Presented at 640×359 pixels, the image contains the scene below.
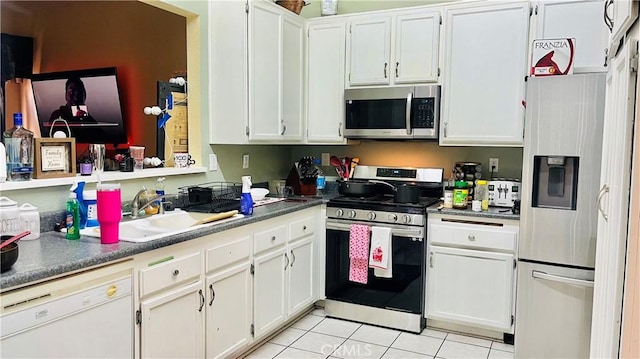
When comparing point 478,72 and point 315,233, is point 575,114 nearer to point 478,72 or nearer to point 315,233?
point 478,72

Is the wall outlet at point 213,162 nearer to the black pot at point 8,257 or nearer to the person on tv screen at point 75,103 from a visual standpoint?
the person on tv screen at point 75,103

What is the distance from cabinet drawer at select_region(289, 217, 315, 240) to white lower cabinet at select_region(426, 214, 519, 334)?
87 cm

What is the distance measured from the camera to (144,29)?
3912 millimetres

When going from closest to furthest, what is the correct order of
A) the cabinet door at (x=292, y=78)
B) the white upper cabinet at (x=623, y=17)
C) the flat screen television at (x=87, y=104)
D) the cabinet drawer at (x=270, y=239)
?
1. the white upper cabinet at (x=623, y=17)
2. the cabinet drawer at (x=270, y=239)
3. the cabinet door at (x=292, y=78)
4. the flat screen television at (x=87, y=104)

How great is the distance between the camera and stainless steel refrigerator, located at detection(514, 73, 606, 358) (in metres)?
2.58

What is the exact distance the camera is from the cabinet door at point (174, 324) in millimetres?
2109

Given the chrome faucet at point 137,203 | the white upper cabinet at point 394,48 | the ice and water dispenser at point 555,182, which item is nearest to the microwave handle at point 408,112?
the white upper cabinet at point 394,48

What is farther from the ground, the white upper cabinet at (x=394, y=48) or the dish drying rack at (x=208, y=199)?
the white upper cabinet at (x=394, y=48)

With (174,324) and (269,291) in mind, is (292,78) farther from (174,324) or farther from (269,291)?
(174,324)

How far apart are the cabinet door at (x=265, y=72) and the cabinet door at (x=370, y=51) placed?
622 millimetres

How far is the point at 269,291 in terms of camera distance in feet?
10.0

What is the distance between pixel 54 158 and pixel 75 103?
209 cm

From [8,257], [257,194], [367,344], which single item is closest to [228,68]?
[257,194]

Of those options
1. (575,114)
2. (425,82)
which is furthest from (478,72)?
(575,114)
